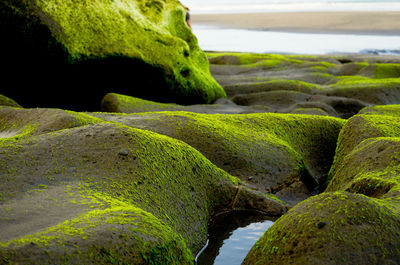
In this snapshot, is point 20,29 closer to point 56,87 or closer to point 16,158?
point 56,87

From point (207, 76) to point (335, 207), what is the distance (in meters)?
9.02

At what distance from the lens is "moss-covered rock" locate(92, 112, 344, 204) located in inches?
245

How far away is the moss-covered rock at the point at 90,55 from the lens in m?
8.82

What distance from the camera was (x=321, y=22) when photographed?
45344 mm

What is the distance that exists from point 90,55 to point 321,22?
39.5m

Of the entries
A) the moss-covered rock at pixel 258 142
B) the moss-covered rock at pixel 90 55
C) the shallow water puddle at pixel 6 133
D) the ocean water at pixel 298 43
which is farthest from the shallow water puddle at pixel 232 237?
the ocean water at pixel 298 43

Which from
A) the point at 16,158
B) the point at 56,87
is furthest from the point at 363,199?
the point at 56,87

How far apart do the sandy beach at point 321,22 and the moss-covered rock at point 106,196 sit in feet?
123

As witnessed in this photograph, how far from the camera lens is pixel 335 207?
3758 mm

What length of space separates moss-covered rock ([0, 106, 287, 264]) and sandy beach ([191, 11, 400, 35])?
123 feet

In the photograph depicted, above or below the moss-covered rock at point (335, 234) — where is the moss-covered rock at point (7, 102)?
above

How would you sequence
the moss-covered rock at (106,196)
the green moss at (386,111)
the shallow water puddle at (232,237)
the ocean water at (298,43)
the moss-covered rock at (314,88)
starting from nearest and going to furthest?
the moss-covered rock at (106,196) < the shallow water puddle at (232,237) < the green moss at (386,111) < the moss-covered rock at (314,88) < the ocean water at (298,43)

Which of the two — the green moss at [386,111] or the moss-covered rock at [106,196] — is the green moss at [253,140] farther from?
the green moss at [386,111]

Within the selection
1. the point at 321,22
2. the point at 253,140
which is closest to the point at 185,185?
the point at 253,140
